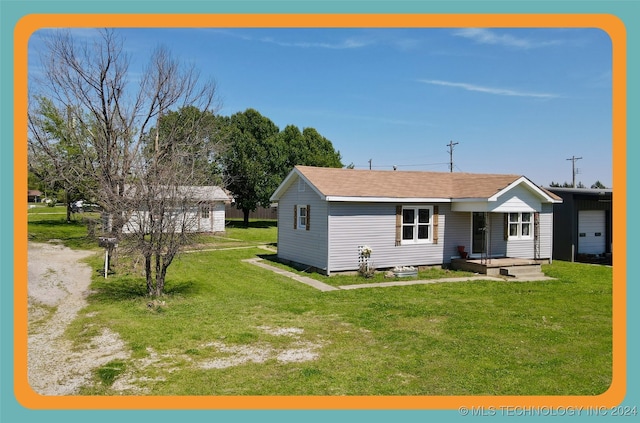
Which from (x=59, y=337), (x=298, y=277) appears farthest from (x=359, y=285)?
(x=59, y=337)

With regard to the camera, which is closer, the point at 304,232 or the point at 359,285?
the point at 359,285

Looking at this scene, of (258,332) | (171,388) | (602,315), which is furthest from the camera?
(602,315)

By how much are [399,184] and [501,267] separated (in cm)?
505

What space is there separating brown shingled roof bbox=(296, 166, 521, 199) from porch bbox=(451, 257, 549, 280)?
261cm

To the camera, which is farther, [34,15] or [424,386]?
[424,386]

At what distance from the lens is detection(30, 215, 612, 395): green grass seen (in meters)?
6.52

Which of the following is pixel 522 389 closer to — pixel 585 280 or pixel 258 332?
pixel 258 332

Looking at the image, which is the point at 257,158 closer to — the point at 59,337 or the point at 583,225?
the point at 583,225

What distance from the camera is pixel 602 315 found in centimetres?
1089

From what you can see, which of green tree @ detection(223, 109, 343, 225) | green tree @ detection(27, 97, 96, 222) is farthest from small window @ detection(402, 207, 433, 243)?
green tree @ detection(223, 109, 343, 225)

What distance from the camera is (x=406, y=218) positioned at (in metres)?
17.7

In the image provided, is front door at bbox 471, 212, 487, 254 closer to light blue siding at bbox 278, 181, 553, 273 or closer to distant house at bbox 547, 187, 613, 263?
light blue siding at bbox 278, 181, 553, 273

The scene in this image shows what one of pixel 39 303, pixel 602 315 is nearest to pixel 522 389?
pixel 602 315

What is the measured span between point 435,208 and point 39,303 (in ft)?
44.6
